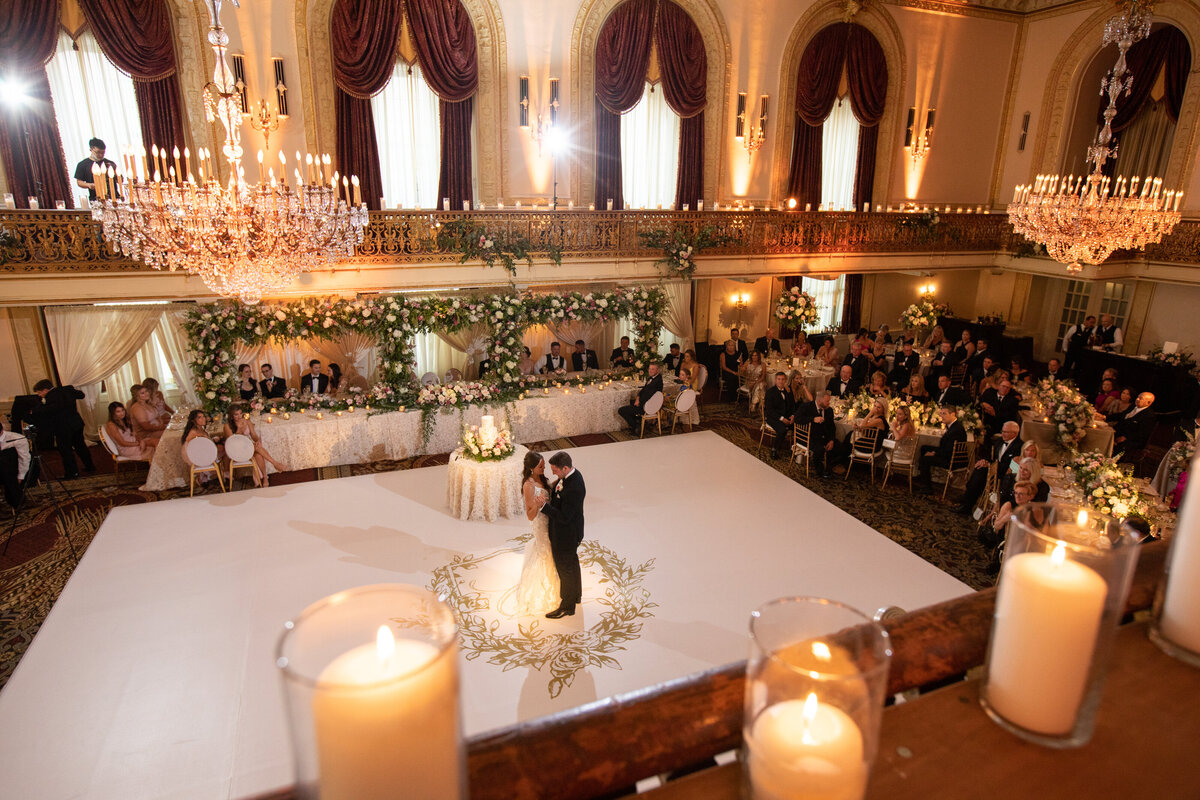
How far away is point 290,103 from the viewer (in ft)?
37.4

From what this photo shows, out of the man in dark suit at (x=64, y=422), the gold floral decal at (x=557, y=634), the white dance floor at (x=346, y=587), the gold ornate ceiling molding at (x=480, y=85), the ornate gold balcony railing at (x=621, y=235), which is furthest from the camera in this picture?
the gold ornate ceiling molding at (x=480, y=85)

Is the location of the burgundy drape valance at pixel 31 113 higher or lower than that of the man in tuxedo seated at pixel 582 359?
higher

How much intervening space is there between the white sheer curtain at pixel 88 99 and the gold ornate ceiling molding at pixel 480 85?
2671 mm

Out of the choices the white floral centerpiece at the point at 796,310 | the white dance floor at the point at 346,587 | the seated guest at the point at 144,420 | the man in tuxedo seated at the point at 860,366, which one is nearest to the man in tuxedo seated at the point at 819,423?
the white dance floor at the point at 346,587

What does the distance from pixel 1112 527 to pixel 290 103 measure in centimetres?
1309

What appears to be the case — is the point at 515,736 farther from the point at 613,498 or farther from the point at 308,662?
the point at 613,498

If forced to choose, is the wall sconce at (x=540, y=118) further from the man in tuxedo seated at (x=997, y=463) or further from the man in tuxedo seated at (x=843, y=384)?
the man in tuxedo seated at (x=997, y=463)

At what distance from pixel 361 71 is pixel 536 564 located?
9645 millimetres

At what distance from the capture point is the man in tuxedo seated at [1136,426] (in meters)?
9.80

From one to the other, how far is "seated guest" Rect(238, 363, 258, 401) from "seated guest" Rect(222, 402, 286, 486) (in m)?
0.79

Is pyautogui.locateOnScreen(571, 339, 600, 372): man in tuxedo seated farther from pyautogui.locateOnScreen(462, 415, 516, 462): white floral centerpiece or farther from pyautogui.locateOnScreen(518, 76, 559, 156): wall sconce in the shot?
pyautogui.locateOnScreen(462, 415, 516, 462): white floral centerpiece

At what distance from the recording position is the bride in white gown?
646cm

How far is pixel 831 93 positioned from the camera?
1557 cm

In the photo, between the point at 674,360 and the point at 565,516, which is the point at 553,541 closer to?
the point at 565,516
